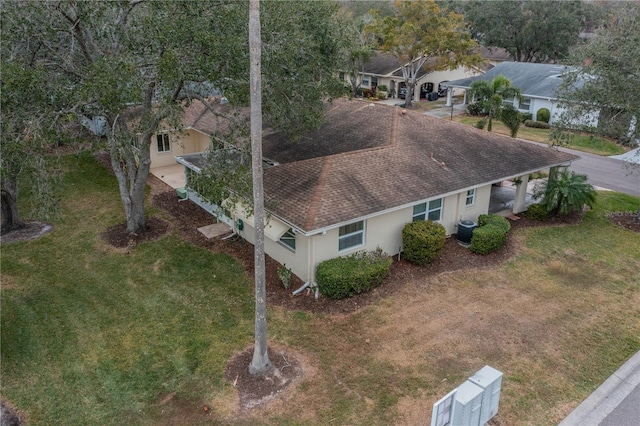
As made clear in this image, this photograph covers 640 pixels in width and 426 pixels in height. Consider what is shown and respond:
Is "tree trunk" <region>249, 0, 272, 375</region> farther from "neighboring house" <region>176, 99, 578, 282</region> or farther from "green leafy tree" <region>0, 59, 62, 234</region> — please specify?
"green leafy tree" <region>0, 59, 62, 234</region>

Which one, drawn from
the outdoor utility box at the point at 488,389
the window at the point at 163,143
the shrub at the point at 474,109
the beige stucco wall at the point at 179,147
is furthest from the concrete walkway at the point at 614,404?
the shrub at the point at 474,109

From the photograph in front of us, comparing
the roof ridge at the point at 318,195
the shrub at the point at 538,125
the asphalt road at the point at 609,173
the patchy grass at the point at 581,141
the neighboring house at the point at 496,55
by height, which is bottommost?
the asphalt road at the point at 609,173

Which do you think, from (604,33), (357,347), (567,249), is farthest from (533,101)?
(357,347)

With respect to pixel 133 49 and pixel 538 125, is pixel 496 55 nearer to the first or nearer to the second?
pixel 538 125

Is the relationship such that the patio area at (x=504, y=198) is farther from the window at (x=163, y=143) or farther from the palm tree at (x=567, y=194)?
the window at (x=163, y=143)

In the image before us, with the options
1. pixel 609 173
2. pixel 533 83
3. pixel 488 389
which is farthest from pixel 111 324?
pixel 533 83
